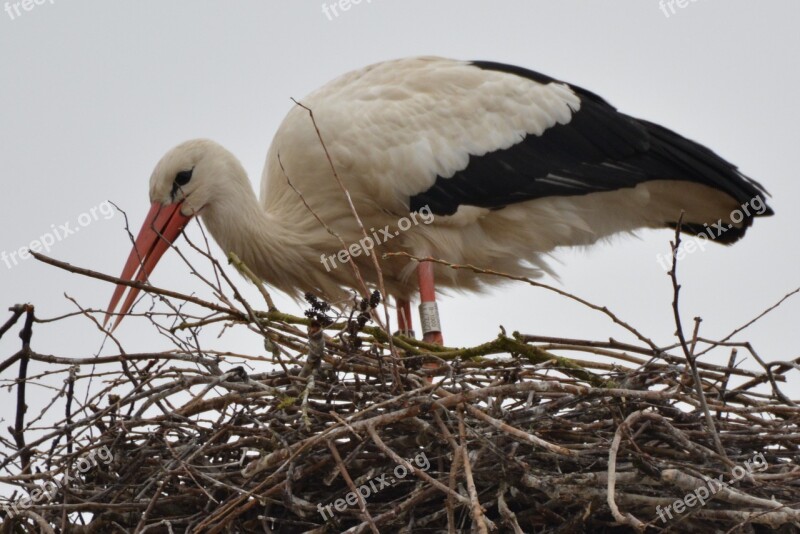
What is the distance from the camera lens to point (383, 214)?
491 centimetres

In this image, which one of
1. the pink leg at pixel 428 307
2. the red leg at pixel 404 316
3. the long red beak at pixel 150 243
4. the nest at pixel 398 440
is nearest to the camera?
the nest at pixel 398 440

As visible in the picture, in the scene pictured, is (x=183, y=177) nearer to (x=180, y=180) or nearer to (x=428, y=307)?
(x=180, y=180)

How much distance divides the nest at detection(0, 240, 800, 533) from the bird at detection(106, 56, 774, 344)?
1261 mm

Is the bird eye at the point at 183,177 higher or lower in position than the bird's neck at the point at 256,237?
higher

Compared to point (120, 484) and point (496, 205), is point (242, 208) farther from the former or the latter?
point (120, 484)

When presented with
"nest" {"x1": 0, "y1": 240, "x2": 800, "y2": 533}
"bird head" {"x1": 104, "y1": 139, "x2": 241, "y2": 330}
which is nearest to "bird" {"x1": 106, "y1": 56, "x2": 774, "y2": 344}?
"bird head" {"x1": 104, "y1": 139, "x2": 241, "y2": 330}

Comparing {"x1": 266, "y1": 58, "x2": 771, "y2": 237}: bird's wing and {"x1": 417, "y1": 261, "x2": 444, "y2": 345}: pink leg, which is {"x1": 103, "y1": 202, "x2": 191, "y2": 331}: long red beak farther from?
{"x1": 417, "y1": 261, "x2": 444, "y2": 345}: pink leg

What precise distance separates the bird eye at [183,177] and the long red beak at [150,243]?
0.08 m

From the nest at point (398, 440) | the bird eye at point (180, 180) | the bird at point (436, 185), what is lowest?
the nest at point (398, 440)

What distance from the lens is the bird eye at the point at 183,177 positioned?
4.88 m

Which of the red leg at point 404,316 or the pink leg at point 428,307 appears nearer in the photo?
the pink leg at point 428,307

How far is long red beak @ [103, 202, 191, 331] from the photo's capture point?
4.48 metres

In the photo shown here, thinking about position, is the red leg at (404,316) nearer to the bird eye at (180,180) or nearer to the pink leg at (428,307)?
the pink leg at (428,307)

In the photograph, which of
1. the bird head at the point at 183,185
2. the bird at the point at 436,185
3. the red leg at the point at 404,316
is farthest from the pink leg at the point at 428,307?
the bird head at the point at 183,185
